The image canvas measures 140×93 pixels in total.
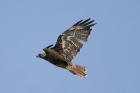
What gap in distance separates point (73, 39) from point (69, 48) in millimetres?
402

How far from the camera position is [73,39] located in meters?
17.2

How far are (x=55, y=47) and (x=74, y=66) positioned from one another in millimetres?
1001

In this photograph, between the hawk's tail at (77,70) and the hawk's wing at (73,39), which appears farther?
the hawk's wing at (73,39)

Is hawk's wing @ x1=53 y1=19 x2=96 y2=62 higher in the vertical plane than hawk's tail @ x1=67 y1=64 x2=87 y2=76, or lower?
higher

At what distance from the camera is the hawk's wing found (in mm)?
16781

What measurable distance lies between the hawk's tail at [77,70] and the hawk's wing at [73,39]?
0.36 metres

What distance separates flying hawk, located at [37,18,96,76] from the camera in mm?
16078

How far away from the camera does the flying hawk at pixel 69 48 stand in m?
16.1

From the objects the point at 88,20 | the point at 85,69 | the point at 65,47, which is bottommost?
the point at 85,69

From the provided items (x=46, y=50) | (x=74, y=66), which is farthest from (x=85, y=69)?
(x=46, y=50)

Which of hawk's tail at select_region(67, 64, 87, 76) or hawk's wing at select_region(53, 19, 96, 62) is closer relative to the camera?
hawk's tail at select_region(67, 64, 87, 76)

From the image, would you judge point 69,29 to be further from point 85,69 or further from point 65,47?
point 85,69

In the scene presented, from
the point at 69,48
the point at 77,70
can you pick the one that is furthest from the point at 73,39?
the point at 77,70

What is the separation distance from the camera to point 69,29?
17469 mm
